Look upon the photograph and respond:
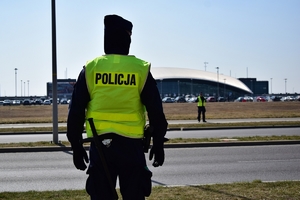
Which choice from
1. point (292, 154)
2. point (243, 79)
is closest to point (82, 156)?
point (292, 154)

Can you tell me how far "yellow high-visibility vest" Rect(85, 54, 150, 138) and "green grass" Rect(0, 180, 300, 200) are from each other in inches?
136

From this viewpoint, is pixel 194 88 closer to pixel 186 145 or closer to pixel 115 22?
pixel 186 145

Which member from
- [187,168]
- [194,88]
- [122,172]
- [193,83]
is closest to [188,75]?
[193,83]

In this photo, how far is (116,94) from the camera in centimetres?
428

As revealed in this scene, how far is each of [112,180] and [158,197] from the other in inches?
139

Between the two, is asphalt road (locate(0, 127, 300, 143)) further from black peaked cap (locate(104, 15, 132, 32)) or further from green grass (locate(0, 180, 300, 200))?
black peaked cap (locate(104, 15, 132, 32))

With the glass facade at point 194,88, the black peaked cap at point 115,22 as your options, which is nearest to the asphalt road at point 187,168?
the black peaked cap at point 115,22

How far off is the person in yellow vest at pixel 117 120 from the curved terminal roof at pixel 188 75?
136519 mm

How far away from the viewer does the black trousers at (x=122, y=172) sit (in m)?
4.18

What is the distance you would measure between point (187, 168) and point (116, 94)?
25.8ft

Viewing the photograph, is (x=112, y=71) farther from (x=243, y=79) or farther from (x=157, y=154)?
(x=243, y=79)

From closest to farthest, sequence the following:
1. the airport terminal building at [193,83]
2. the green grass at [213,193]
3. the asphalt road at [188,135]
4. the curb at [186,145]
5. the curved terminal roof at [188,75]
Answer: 1. the green grass at [213,193]
2. the curb at [186,145]
3. the asphalt road at [188,135]
4. the curved terminal roof at [188,75]
5. the airport terminal building at [193,83]

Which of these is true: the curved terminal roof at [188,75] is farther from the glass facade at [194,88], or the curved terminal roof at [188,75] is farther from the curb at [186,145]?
the curb at [186,145]

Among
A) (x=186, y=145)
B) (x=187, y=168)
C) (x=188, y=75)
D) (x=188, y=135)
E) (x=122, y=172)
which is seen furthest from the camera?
(x=188, y=75)
